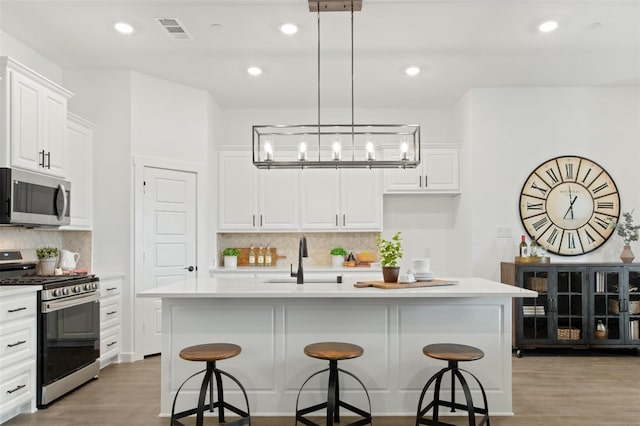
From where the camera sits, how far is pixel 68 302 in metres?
3.84

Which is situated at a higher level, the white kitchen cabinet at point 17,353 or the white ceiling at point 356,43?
the white ceiling at point 356,43

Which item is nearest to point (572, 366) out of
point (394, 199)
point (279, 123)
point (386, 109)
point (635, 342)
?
point (635, 342)

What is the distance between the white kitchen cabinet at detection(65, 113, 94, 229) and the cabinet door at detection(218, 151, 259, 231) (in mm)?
1618

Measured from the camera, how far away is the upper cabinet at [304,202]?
242 inches

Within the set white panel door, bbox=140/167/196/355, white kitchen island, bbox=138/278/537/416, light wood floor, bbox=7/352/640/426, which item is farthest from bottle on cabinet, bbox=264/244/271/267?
white kitchen island, bbox=138/278/537/416

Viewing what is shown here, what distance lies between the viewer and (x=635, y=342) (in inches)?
204

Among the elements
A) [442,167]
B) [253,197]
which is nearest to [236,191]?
[253,197]

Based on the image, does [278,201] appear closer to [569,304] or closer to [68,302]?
[68,302]

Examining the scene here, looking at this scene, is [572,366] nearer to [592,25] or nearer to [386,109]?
[592,25]

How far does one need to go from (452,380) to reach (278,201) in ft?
11.6

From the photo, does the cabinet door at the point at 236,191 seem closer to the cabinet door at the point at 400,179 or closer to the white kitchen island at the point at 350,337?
the cabinet door at the point at 400,179

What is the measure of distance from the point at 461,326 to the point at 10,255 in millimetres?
3726

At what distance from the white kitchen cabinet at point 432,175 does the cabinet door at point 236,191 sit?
5.71ft

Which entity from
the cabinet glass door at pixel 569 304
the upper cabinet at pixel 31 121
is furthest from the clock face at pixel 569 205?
the upper cabinet at pixel 31 121
